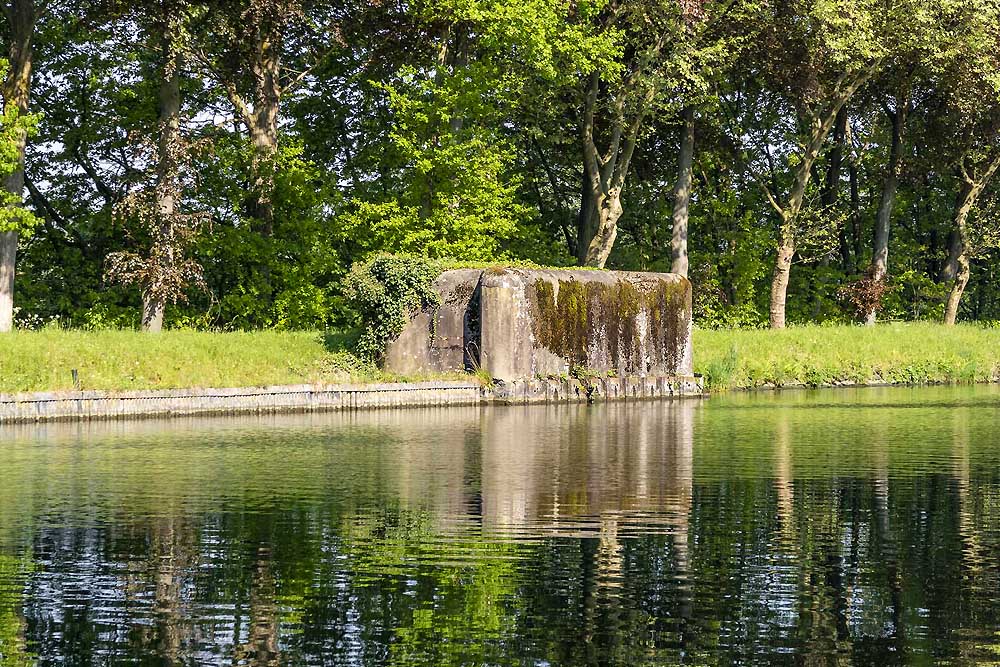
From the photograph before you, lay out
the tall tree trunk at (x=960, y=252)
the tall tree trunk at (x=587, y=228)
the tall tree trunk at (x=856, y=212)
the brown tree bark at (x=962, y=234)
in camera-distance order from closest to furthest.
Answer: the tall tree trunk at (x=587, y=228), the brown tree bark at (x=962, y=234), the tall tree trunk at (x=960, y=252), the tall tree trunk at (x=856, y=212)

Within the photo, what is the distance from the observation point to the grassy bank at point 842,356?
145 feet

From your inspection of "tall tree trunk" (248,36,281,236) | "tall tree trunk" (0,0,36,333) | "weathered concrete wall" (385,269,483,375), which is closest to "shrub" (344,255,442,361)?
"weathered concrete wall" (385,269,483,375)

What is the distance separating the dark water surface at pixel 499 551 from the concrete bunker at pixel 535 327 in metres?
11.4

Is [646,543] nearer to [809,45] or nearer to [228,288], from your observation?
[228,288]

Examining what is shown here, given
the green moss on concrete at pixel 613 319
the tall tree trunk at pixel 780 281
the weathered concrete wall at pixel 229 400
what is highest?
the tall tree trunk at pixel 780 281

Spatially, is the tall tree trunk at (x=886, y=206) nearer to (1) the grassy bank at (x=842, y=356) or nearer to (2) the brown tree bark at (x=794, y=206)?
(2) the brown tree bark at (x=794, y=206)

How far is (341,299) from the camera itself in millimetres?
44938

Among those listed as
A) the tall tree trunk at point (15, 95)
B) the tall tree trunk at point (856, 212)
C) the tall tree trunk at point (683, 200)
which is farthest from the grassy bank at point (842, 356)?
the tall tree trunk at point (15, 95)

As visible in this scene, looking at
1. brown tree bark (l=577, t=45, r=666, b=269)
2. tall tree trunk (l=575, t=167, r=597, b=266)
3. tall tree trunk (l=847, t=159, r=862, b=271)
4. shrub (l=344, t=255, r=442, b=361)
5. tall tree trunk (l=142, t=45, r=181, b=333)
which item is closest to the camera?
shrub (l=344, t=255, r=442, b=361)

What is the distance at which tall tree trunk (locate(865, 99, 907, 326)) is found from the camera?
57.9 m

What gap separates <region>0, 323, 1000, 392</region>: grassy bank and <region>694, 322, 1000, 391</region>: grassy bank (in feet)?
0.11

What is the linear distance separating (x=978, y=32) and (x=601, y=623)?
43.1m

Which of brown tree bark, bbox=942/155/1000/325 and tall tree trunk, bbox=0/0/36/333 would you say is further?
brown tree bark, bbox=942/155/1000/325

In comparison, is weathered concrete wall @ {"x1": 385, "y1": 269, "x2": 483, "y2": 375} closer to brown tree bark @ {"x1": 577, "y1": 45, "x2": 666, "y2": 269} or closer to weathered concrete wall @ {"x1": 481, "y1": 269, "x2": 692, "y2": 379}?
weathered concrete wall @ {"x1": 481, "y1": 269, "x2": 692, "y2": 379}
